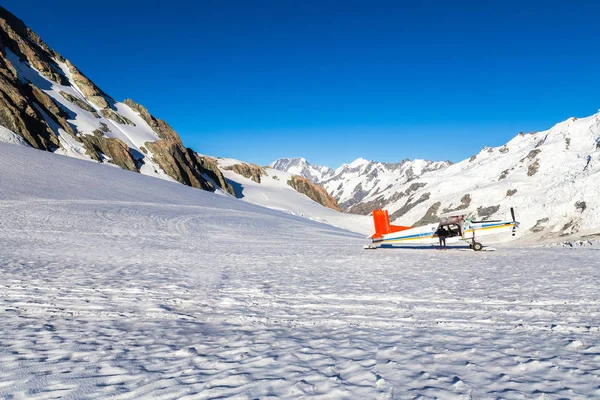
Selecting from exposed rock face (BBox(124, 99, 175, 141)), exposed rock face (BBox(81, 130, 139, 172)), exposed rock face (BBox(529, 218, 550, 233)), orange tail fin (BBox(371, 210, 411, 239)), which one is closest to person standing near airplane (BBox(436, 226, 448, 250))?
orange tail fin (BBox(371, 210, 411, 239))

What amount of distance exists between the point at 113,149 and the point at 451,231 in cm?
7868

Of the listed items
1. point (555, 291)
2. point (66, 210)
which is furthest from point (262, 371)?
point (66, 210)

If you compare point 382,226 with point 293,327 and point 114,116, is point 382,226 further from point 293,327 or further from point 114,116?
point 114,116

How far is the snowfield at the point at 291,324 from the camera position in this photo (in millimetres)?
4824

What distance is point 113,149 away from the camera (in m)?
79.6

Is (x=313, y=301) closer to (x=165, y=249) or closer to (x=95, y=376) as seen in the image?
(x=95, y=376)

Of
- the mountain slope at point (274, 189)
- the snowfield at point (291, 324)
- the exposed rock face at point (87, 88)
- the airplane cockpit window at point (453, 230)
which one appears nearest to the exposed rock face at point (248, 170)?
the mountain slope at point (274, 189)

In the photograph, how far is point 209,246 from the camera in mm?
19266

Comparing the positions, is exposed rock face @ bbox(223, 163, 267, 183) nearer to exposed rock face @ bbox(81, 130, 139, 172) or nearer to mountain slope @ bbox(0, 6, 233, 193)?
mountain slope @ bbox(0, 6, 233, 193)

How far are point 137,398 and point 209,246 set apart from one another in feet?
49.5

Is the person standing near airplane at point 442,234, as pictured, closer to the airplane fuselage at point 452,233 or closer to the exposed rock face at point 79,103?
the airplane fuselage at point 452,233

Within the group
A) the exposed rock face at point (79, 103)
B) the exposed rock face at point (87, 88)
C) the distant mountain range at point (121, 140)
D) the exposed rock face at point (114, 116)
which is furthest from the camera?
the exposed rock face at point (87, 88)

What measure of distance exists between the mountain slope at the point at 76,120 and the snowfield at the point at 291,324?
62.4m

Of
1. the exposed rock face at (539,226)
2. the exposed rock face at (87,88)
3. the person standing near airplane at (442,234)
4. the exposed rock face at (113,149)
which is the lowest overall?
the exposed rock face at (539,226)
